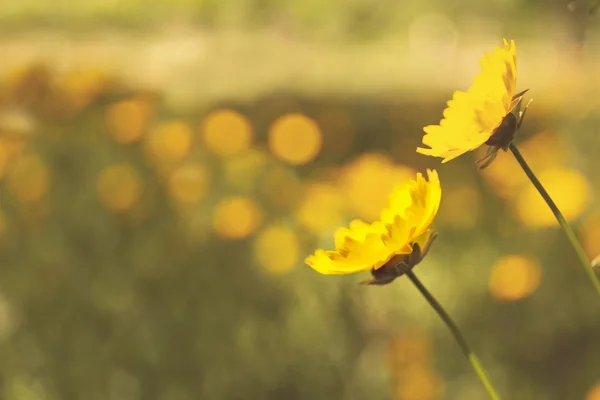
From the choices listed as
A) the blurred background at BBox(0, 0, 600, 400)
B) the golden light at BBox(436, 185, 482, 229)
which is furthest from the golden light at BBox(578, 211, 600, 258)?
the golden light at BBox(436, 185, 482, 229)

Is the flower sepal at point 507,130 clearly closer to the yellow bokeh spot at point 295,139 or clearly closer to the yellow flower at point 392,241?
the yellow flower at point 392,241

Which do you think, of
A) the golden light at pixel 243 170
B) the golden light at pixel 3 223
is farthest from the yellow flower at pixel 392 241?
the golden light at pixel 3 223

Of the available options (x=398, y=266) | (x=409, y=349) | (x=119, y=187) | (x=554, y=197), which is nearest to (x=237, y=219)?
(x=119, y=187)

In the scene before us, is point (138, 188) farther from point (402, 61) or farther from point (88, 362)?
point (402, 61)

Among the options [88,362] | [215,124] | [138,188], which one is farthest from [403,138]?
[88,362]

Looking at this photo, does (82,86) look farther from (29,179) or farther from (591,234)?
(591,234)

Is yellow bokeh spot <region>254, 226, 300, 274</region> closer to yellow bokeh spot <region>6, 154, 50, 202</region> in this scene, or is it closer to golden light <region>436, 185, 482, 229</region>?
golden light <region>436, 185, 482, 229</region>

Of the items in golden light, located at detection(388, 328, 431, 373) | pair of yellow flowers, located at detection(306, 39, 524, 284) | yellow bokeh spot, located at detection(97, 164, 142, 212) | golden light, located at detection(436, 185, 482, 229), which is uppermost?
pair of yellow flowers, located at detection(306, 39, 524, 284)
